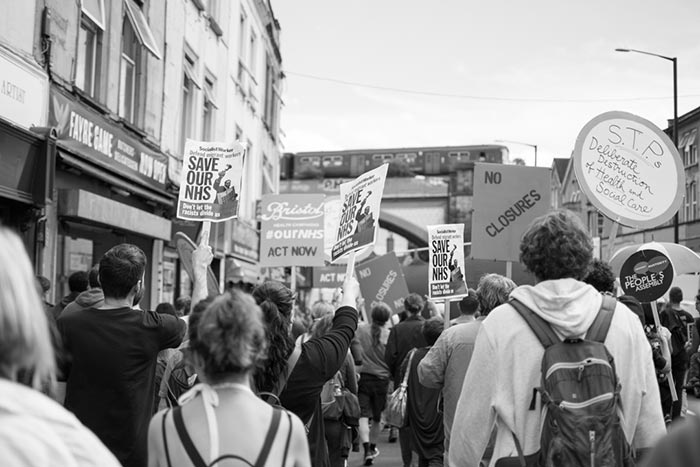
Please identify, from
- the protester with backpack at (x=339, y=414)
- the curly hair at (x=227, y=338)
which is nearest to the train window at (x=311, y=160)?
the protester with backpack at (x=339, y=414)

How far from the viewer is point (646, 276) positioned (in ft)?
26.6

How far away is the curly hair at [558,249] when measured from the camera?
3.17 metres

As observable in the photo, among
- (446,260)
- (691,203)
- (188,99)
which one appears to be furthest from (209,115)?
(691,203)

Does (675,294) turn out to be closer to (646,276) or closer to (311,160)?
(646,276)

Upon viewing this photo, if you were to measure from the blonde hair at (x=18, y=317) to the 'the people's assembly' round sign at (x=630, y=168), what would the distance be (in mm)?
5229

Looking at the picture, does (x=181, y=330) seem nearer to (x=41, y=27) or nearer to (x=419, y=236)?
(x=41, y=27)

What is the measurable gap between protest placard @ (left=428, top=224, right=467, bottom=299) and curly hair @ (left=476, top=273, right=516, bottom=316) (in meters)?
4.47

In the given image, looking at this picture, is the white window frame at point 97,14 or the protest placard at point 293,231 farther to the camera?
the white window frame at point 97,14

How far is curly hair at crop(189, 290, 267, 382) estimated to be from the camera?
261cm

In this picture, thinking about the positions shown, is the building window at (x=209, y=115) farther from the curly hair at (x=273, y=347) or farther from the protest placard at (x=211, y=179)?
the curly hair at (x=273, y=347)

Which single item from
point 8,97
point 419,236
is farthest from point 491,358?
point 419,236

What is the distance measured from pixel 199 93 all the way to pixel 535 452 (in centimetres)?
1666

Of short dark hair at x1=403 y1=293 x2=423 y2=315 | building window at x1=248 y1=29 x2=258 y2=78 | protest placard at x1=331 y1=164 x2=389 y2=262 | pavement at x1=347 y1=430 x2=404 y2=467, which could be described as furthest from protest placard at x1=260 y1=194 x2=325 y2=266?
building window at x1=248 y1=29 x2=258 y2=78

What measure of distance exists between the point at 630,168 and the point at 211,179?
12.0 ft
